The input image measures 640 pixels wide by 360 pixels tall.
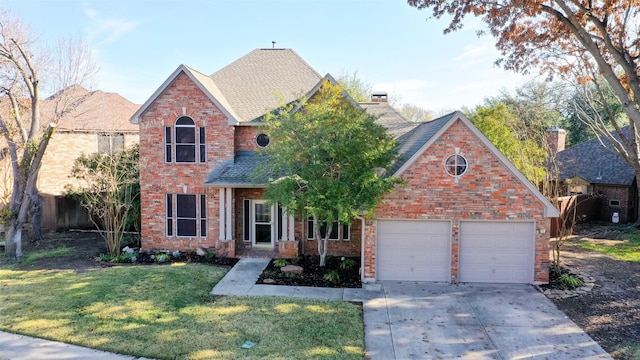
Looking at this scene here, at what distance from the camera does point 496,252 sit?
1157cm

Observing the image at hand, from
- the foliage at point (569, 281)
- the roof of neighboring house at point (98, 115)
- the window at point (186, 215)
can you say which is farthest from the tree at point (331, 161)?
the roof of neighboring house at point (98, 115)

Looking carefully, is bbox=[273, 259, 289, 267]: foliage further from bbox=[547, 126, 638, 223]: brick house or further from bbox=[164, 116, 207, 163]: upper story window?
bbox=[547, 126, 638, 223]: brick house

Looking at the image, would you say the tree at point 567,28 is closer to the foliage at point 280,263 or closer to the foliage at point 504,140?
the foliage at point 504,140

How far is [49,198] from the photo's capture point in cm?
1858

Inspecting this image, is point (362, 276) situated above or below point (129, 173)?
below

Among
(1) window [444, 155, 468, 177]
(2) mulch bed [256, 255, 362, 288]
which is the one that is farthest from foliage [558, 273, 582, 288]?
(2) mulch bed [256, 255, 362, 288]

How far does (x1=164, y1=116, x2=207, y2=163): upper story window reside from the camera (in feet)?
48.1

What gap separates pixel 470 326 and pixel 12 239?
50.6 ft

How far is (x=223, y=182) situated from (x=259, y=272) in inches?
133

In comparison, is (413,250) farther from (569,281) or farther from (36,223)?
(36,223)

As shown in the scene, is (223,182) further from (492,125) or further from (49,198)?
(492,125)

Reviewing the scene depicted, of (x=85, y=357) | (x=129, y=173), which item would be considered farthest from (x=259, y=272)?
(x=129, y=173)

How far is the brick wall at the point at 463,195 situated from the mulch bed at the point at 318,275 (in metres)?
0.85

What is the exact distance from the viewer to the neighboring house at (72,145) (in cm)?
1873
